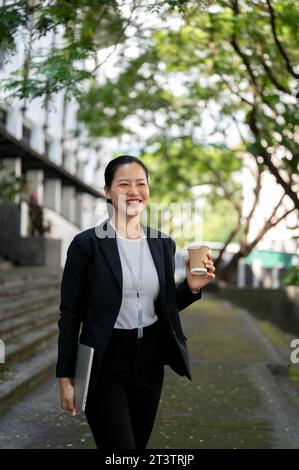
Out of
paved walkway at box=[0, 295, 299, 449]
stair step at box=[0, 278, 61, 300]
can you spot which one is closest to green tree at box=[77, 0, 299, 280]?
paved walkway at box=[0, 295, 299, 449]

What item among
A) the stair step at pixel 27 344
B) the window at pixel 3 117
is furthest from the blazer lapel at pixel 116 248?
the window at pixel 3 117

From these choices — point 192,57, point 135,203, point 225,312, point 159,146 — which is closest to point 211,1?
point 135,203

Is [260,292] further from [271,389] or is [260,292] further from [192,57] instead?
[271,389]

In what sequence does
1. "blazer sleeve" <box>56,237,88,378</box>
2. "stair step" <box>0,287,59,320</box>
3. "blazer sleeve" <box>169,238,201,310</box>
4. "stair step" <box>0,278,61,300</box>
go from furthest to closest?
1. "stair step" <box>0,278,61,300</box>
2. "stair step" <box>0,287,59,320</box>
3. "blazer sleeve" <box>169,238,201,310</box>
4. "blazer sleeve" <box>56,237,88,378</box>

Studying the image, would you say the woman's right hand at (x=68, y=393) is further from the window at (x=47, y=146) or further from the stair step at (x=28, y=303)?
the window at (x=47, y=146)

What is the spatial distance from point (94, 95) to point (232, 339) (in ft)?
33.7

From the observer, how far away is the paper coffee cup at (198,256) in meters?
3.60

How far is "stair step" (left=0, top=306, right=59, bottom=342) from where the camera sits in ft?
33.4

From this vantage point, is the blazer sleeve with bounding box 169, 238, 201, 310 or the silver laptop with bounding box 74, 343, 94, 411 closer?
the silver laptop with bounding box 74, 343, 94, 411

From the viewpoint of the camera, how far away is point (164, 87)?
70.9ft

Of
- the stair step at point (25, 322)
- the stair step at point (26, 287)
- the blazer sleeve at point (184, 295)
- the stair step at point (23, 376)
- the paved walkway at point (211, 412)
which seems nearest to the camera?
the blazer sleeve at point (184, 295)

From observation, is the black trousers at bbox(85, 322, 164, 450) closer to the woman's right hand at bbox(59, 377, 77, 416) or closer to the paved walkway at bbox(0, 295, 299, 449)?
the woman's right hand at bbox(59, 377, 77, 416)

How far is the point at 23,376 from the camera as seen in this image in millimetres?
8320

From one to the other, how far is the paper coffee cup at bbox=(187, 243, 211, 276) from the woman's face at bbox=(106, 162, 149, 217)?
0.32 m
